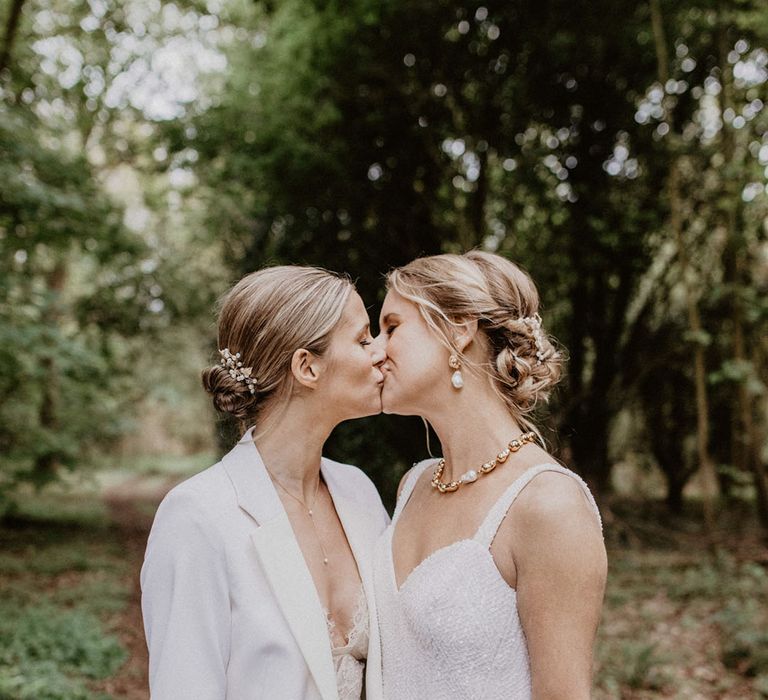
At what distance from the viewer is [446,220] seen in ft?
33.7

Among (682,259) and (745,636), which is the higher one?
(682,259)

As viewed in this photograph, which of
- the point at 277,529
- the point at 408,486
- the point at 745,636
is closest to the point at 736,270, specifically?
the point at 745,636

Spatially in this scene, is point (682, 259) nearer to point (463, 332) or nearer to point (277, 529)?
point (463, 332)

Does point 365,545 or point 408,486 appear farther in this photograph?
point 408,486

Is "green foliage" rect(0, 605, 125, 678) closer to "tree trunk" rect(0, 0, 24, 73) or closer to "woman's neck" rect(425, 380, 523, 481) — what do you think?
"woman's neck" rect(425, 380, 523, 481)

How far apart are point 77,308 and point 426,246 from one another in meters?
5.70

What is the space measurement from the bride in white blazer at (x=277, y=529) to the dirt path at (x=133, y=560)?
13.9 feet

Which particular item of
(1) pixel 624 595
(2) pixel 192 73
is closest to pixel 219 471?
(1) pixel 624 595

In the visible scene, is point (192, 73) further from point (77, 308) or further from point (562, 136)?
point (562, 136)

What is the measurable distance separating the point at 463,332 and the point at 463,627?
3.00 feet

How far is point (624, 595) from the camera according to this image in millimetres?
7973

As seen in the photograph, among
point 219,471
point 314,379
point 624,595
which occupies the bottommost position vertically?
point 624,595

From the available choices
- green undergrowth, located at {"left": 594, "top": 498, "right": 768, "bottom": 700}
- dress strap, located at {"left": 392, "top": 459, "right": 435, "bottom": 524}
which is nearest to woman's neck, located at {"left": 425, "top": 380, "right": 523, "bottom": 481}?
dress strap, located at {"left": 392, "top": 459, "right": 435, "bottom": 524}

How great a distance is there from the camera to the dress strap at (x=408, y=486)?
8.86ft
